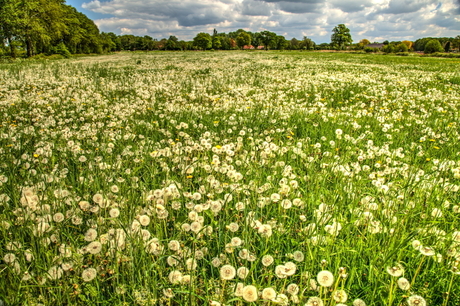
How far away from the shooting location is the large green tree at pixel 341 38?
114m

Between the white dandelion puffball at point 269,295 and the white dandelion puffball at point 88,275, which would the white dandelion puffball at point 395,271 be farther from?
the white dandelion puffball at point 88,275

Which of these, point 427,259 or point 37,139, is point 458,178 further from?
point 37,139

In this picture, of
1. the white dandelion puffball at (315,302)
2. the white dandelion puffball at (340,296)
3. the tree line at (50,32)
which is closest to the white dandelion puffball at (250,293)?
the white dandelion puffball at (315,302)

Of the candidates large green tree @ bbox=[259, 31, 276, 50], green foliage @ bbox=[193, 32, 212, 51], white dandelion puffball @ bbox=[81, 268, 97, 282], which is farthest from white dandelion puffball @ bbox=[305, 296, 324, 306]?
large green tree @ bbox=[259, 31, 276, 50]

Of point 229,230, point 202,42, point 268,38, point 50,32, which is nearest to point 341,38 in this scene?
point 268,38

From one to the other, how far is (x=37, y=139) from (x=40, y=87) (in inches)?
245

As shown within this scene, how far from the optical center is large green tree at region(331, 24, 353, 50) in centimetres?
11381

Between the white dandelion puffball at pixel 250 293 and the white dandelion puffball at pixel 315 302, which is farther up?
the white dandelion puffball at pixel 250 293

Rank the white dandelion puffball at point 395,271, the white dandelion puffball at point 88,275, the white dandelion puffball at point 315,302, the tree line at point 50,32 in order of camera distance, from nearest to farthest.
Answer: the white dandelion puffball at point 315,302 → the white dandelion puffball at point 395,271 → the white dandelion puffball at point 88,275 → the tree line at point 50,32

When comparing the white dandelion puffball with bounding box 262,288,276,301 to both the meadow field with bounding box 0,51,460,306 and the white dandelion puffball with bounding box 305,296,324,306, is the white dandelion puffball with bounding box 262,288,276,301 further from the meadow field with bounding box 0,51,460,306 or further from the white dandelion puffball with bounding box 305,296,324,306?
the white dandelion puffball with bounding box 305,296,324,306

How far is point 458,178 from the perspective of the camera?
3.07m

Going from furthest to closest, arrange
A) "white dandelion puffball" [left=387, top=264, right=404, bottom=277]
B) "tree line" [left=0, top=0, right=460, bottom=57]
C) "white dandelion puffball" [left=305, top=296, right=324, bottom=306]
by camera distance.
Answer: "tree line" [left=0, top=0, right=460, bottom=57] < "white dandelion puffball" [left=387, top=264, right=404, bottom=277] < "white dandelion puffball" [left=305, top=296, right=324, bottom=306]

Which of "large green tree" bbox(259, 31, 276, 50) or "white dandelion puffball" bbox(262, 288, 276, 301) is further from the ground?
"large green tree" bbox(259, 31, 276, 50)

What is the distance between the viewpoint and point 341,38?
374ft
